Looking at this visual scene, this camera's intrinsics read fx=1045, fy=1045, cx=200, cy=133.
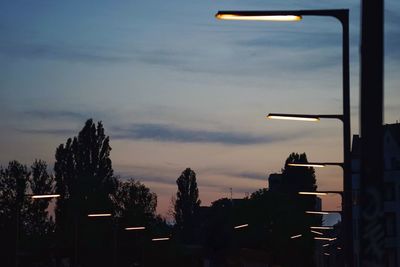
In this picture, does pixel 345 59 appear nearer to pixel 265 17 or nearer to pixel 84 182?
pixel 265 17

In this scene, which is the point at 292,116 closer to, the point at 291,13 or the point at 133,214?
the point at 291,13

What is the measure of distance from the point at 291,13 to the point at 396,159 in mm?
122514

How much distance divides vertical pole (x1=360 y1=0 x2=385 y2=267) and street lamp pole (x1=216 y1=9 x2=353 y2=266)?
4.08 metres

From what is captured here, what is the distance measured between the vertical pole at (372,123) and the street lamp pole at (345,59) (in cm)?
408

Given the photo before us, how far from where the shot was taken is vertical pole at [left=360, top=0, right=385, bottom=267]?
10031 millimetres

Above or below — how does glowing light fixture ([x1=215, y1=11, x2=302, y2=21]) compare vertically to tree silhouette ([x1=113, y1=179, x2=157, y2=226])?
below

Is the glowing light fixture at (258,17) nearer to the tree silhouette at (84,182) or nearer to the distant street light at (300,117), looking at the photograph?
the distant street light at (300,117)

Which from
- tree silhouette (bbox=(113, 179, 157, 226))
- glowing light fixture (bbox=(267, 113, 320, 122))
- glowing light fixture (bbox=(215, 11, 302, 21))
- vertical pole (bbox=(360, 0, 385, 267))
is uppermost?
tree silhouette (bbox=(113, 179, 157, 226))

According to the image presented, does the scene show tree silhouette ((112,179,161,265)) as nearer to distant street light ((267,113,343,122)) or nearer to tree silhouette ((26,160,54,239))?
tree silhouette ((26,160,54,239))

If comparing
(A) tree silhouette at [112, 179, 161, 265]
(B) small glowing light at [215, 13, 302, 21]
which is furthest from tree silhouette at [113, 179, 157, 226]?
(B) small glowing light at [215, 13, 302, 21]

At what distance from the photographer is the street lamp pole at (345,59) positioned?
14.5 m

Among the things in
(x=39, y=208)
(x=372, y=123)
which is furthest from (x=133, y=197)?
(x=372, y=123)

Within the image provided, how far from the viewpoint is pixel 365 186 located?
10586 millimetres

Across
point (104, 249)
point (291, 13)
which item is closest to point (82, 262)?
point (104, 249)
